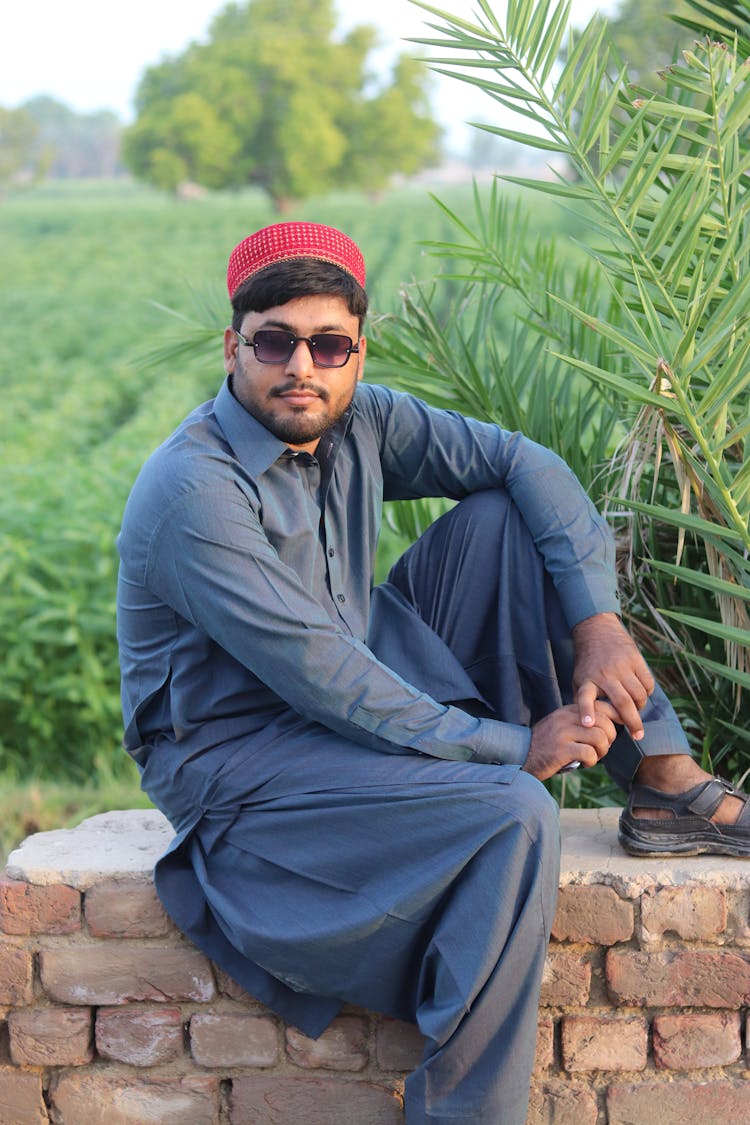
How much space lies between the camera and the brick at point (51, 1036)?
229 centimetres

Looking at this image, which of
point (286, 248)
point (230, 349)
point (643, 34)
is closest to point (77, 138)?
point (643, 34)

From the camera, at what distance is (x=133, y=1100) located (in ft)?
7.49

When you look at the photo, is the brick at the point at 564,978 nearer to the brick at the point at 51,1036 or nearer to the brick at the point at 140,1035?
the brick at the point at 140,1035

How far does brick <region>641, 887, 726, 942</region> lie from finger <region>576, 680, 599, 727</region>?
1.09 ft

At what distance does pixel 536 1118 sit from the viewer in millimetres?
2252

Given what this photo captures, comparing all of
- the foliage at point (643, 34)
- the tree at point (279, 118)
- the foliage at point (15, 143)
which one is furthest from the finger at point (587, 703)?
the foliage at point (15, 143)

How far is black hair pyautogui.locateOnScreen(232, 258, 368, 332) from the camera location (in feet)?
7.12

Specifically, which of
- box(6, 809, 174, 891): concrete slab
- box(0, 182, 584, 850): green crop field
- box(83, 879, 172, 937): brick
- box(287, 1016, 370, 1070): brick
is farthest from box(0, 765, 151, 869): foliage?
box(287, 1016, 370, 1070): brick

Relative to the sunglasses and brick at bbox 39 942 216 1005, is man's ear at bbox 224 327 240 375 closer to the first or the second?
the sunglasses

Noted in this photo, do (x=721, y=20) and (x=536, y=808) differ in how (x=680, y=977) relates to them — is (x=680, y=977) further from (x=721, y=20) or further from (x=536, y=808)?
(x=721, y=20)

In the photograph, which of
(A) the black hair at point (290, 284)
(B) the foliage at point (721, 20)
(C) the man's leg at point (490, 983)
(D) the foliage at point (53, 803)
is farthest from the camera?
(D) the foliage at point (53, 803)

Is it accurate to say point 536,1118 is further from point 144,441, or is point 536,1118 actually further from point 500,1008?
point 144,441

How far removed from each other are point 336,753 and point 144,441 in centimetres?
558

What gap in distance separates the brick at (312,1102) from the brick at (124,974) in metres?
0.19
